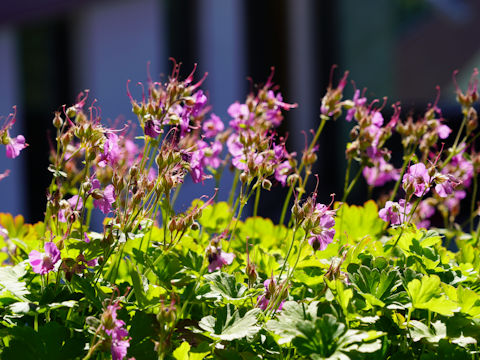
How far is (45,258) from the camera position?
1.19 m

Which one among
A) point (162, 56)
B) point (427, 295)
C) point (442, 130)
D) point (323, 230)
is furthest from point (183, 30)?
point (427, 295)

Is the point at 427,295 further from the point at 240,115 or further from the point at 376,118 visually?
the point at 240,115

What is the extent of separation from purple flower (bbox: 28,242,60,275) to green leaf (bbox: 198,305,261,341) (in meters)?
0.24

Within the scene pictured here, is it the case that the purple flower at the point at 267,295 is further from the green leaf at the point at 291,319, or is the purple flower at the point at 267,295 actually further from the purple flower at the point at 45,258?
the purple flower at the point at 45,258

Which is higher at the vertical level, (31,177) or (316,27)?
(316,27)

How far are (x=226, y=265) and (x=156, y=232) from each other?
207 mm

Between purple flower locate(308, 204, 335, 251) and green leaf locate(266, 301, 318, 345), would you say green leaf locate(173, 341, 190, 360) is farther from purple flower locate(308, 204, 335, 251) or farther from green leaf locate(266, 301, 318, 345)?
purple flower locate(308, 204, 335, 251)

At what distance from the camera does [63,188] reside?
143 cm

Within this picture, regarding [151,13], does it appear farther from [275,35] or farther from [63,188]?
[63,188]

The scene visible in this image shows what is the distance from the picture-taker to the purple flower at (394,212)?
4.46 feet

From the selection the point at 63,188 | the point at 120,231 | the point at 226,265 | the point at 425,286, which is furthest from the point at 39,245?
the point at 425,286

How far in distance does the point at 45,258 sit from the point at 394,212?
0.60 m

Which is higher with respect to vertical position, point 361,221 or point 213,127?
point 213,127

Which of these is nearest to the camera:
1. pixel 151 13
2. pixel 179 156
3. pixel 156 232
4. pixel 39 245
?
pixel 179 156
